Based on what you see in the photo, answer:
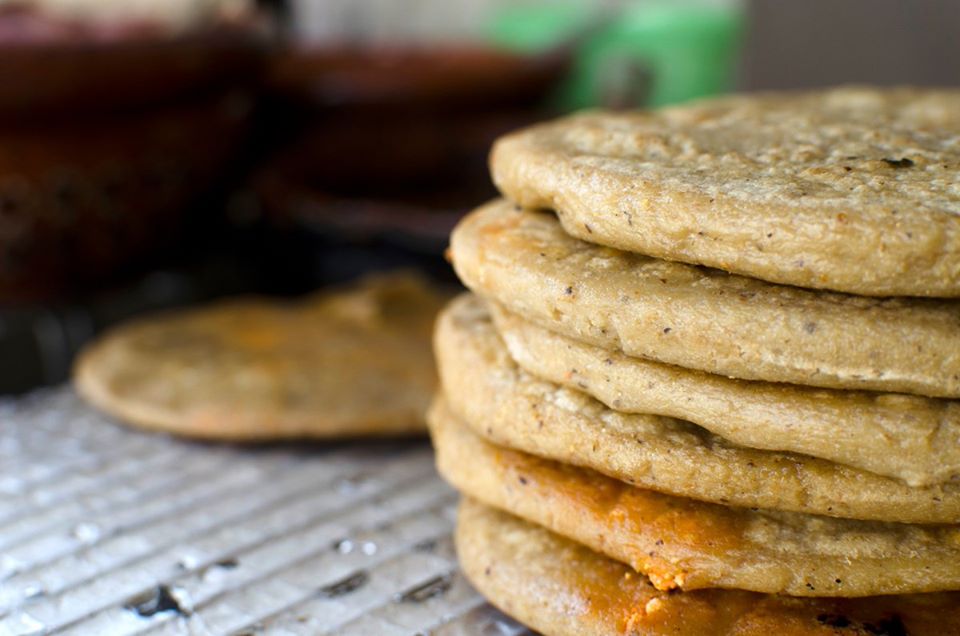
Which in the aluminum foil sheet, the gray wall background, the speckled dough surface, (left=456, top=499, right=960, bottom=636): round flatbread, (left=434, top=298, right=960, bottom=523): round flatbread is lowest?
the aluminum foil sheet

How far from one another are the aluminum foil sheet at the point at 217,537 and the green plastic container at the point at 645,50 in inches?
63.8

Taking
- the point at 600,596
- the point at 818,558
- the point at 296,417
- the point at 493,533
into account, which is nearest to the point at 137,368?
the point at 296,417

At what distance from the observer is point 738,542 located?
99cm

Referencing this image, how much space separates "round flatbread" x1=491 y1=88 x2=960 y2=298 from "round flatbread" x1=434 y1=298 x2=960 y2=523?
0.56 ft

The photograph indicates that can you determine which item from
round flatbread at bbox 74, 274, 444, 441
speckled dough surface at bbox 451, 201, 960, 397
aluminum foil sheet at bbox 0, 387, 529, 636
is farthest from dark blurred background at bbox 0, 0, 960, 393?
speckled dough surface at bbox 451, 201, 960, 397

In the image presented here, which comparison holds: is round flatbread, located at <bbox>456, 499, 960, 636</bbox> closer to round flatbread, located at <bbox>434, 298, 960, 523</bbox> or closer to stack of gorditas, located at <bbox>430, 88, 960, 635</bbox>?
stack of gorditas, located at <bbox>430, 88, 960, 635</bbox>

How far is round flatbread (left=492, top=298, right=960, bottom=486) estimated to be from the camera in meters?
0.91

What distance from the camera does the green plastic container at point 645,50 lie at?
116 inches

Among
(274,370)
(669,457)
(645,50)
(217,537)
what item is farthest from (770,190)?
(645,50)

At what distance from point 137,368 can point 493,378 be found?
90cm

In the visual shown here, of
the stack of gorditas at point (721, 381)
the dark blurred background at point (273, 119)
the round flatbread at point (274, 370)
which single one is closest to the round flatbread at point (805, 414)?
the stack of gorditas at point (721, 381)

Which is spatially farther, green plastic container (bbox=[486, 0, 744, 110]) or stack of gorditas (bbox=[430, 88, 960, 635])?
green plastic container (bbox=[486, 0, 744, 110])

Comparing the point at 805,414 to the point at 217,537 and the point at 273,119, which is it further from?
the point at 273,119

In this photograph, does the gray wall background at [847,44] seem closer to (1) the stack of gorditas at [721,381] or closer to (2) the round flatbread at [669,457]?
(1) the stack of gorditas at [721,381]
